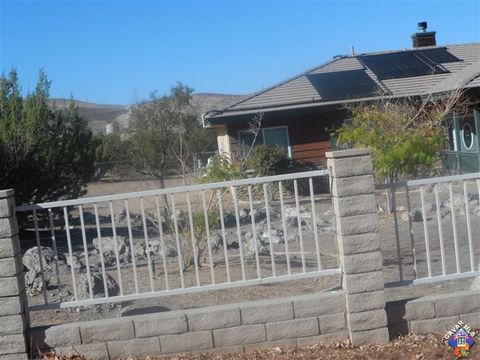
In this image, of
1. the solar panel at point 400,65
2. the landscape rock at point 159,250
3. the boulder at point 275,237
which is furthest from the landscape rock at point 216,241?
the solar panel at point 400,65

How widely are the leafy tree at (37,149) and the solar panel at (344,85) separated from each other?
299 inches

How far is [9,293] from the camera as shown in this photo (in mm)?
4953

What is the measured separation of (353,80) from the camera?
2223 cm

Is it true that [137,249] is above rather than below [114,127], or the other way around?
below

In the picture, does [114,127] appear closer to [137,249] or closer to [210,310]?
[137,249]

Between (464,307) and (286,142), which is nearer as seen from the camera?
(464,307)

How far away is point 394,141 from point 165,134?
422 inches

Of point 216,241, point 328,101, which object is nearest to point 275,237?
point 216,241

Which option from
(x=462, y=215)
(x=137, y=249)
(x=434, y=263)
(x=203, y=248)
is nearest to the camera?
(x=434, y=263)

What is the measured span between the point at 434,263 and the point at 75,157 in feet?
40.0

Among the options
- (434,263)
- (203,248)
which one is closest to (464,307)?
(434,263)

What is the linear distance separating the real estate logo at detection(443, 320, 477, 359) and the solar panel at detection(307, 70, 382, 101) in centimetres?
1559

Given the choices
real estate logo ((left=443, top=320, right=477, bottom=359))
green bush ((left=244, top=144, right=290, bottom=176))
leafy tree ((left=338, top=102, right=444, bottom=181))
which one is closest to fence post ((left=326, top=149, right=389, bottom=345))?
real estate logo ((left=443, top=320, right=477, bottom=359))

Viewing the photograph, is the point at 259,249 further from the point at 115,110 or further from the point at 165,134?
the point at 115,110
